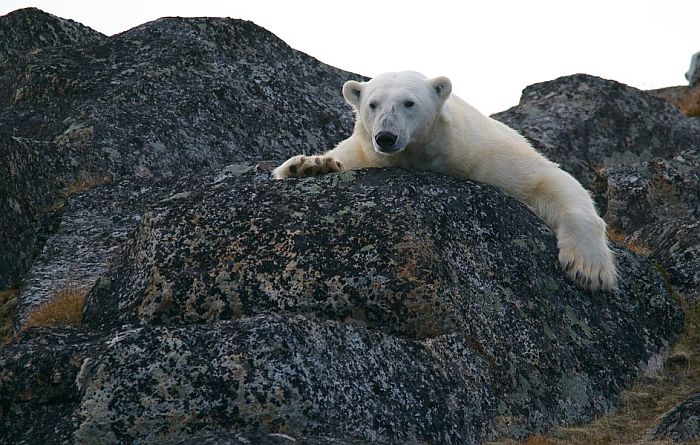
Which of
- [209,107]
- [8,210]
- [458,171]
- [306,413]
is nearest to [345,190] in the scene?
[458,171]

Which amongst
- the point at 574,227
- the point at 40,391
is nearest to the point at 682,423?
the point at 574,227

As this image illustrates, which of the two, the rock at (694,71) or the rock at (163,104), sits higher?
the rock at (694,71)

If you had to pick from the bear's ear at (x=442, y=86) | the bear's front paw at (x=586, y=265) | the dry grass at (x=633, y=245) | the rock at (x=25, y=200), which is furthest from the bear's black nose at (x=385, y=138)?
the rock at (x=25, y=200)

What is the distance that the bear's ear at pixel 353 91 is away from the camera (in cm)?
897

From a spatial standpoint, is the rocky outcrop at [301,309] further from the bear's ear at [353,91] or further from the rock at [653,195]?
the rock at [653,195]

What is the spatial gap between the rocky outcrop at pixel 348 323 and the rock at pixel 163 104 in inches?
173

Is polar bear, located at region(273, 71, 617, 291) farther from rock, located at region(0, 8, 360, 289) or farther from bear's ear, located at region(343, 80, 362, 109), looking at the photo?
rock, located at region(0, 8, 360, 289)

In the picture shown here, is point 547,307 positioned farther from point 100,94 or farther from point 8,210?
point 100,94

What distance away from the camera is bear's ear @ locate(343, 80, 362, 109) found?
8.97 meters

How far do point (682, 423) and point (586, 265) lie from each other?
6.68ft

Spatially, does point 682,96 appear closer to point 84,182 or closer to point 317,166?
point 84,182

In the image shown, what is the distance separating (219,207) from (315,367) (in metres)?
1.88

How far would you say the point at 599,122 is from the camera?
1633cm

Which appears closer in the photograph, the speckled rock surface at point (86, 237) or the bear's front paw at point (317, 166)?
the bear's front paw at point (317, 166)
